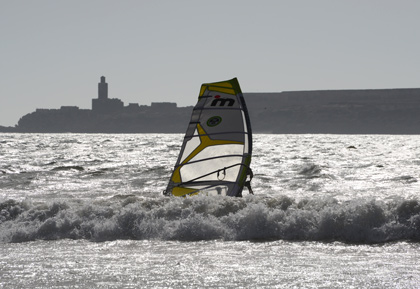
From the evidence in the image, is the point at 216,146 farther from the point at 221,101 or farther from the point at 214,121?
the point at 221,101

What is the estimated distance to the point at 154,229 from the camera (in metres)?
8.60

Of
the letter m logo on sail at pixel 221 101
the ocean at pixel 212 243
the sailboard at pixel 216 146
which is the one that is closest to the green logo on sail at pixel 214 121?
the sailboard at pixel 216 146

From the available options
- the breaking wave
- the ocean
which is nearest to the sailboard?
the ocean

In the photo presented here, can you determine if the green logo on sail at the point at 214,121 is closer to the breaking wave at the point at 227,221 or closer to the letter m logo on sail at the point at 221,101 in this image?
the letter m logo on sail at the point at 221,101

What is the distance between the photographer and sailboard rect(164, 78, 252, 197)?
1084cm

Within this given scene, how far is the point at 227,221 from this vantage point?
871cm

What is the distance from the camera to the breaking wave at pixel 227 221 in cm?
824

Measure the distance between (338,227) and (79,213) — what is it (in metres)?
3.95

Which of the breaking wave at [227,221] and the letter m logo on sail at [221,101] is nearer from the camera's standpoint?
the breaking wave at [227,221]

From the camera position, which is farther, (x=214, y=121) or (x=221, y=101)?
(x=214, y=121)

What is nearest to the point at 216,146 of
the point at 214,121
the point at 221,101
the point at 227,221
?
the point at 214,121

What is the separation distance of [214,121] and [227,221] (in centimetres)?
279

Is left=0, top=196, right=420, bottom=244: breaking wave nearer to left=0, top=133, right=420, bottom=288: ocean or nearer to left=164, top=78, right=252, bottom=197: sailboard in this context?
left=0, top=133, right=420, bottom=288: ocean

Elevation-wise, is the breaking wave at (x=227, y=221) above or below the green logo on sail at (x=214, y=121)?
below
